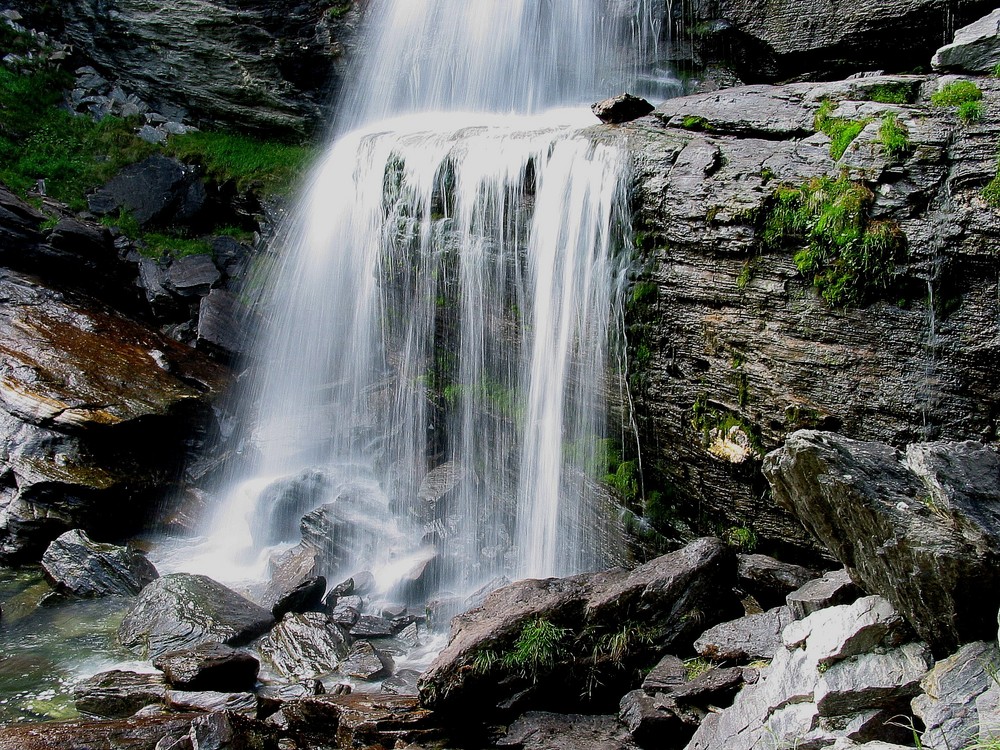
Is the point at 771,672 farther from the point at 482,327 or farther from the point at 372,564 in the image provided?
the point at 372,564

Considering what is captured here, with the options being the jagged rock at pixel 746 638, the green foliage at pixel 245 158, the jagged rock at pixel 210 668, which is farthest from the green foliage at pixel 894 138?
the green foliage at pixel 245 158

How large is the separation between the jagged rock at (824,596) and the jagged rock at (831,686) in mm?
333

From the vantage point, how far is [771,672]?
5.04 m

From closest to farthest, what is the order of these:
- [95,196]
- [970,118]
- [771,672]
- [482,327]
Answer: [771,672] → [970,118] → [482,327] → [95,196]

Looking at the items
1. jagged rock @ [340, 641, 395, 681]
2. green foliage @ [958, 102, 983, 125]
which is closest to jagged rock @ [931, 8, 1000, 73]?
green foliage @ [958, 102, 983, 125]

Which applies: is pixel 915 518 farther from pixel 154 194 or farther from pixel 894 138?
pixel 154 194

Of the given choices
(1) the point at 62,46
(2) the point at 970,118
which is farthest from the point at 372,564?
(1) the point at 62,46

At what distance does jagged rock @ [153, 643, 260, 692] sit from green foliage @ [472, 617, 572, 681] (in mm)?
2961

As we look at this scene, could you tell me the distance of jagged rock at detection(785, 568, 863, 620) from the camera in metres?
5.38

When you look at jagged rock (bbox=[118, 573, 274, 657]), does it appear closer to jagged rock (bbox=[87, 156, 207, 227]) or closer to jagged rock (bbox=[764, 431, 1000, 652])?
jagged rock (bbox=[764, 431, 1000, 652])

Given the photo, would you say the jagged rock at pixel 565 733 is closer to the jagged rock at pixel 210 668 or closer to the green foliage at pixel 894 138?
the jagged rock at pixel 210 668

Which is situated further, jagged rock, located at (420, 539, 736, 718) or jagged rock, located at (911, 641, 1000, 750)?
jagged rock, located at (420, 539, 736, 718)

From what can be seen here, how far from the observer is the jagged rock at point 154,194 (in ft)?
56.7

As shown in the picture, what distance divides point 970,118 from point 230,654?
8458 millimetres
